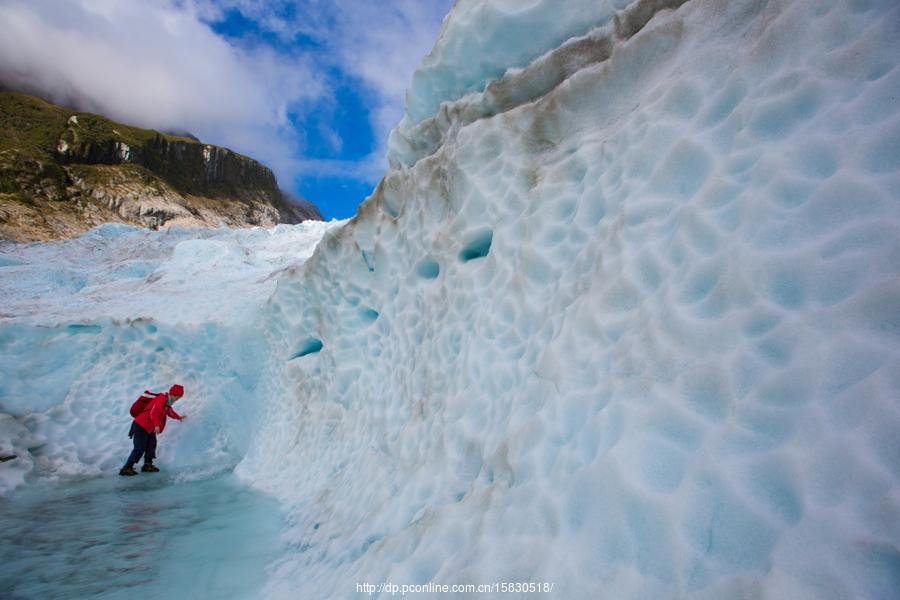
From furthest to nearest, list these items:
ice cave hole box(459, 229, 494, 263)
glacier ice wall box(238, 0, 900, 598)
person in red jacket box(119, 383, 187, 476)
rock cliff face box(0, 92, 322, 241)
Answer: rock cliff face box(0, 92, 322, 241)
person in red jacket box(119, 383, 187, 476)
ice cave hole box(459, 229, 494, 263)
glacier ice wall box(238, 0, 900, 598)

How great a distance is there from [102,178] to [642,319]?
55008mm

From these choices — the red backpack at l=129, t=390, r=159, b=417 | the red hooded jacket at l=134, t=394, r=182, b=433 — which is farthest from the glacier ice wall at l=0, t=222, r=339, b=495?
the red backpack at l=129, t=390, r=159, b=417

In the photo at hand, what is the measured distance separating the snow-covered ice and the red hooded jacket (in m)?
3.27

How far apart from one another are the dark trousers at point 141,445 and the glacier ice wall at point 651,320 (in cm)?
369

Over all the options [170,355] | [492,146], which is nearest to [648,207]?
[492,146]

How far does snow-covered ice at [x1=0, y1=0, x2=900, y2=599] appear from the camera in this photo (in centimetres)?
123

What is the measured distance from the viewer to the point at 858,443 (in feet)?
3.69

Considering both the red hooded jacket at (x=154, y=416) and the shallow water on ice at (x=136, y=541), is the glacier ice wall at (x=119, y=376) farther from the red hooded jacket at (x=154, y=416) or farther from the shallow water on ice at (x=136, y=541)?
the shallow water on ice at (x=136, y=541)

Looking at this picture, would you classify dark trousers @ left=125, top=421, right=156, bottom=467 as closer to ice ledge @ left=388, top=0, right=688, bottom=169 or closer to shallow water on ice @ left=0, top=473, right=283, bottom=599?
shallow water on ice @ left=0, top=473, right=283, bottom=599

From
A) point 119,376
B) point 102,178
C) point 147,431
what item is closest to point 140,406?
point 147,431

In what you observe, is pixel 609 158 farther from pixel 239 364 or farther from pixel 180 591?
pixel 239 364

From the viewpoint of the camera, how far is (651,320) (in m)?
1.84

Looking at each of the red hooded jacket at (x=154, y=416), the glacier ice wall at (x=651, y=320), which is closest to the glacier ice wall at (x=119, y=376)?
the red hooded jacket at (x=154, y=416)

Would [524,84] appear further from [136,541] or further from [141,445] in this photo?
[141,445]
